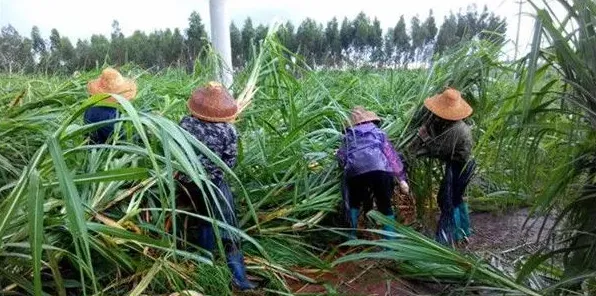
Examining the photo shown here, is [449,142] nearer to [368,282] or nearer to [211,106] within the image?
[368,282]

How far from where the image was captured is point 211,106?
297cm

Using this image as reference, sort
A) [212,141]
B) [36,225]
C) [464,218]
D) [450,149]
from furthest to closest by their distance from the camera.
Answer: [464,218]
[450,149]
[212,141]
[36,225]

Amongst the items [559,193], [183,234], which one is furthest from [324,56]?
[559,193]

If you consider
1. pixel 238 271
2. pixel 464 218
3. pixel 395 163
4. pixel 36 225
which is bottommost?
pixel 464 218

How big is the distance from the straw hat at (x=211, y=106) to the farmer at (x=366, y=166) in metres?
0.76

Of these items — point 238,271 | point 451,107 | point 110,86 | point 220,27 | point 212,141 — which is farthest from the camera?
point 220,27

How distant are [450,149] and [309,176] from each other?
87 cm

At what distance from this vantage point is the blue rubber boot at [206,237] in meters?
2.91

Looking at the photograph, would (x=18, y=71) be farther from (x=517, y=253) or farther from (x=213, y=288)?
(x=517, y=253)

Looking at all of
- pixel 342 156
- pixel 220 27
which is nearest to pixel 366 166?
pixel 342 156

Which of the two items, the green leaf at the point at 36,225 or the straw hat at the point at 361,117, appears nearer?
the green leaf at the point at 36,225

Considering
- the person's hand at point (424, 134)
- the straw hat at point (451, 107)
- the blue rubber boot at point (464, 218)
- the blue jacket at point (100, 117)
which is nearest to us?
the blue jacket at point (100, 117)

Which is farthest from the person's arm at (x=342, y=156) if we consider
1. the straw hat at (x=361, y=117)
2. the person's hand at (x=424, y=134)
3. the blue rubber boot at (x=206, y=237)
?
the blue rubber boot at (x=206, y=237)

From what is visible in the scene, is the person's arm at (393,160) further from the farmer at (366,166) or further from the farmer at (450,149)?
the farmer at (450,149)
